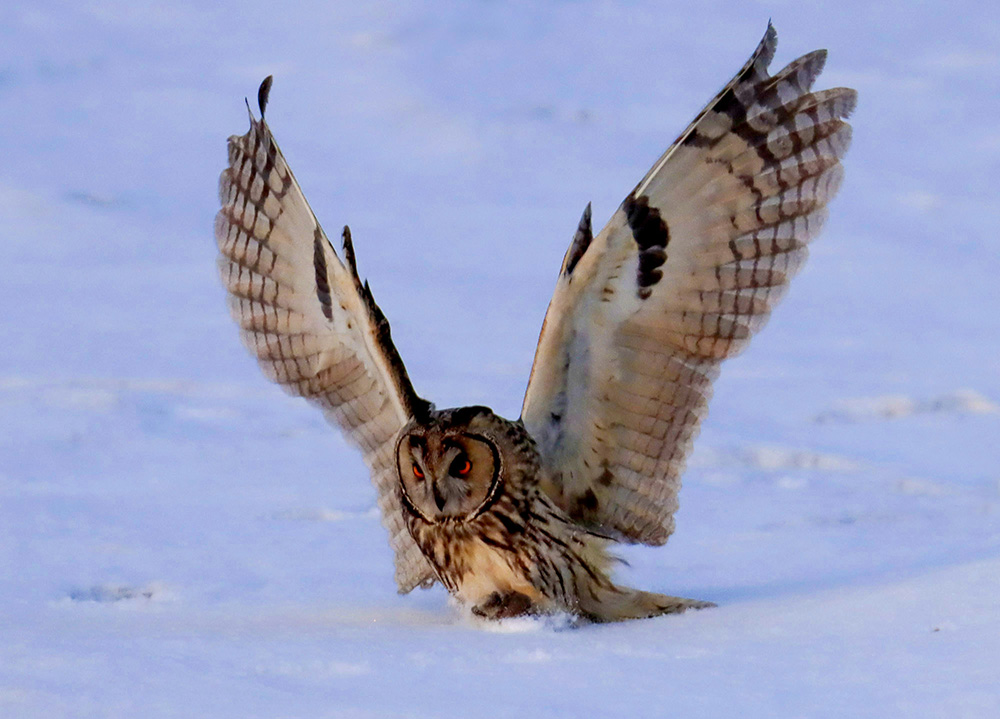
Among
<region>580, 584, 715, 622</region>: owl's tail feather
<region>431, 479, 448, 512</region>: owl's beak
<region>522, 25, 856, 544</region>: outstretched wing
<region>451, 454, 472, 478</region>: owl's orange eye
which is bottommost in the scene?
<region>580, 584, 715, 622</region>: owl's tail feather

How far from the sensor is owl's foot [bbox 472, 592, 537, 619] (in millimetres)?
3459

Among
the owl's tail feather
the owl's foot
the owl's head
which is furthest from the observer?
the owl's tail feather

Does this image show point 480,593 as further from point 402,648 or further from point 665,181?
point 665,181

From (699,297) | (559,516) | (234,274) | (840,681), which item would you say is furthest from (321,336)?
(840,681)

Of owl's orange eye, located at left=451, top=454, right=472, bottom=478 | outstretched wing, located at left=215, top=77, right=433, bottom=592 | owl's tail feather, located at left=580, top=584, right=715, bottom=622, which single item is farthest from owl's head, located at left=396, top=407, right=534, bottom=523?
owl's tail feather, located at left=580, top=584, right=715, bottom=622

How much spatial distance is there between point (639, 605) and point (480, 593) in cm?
41

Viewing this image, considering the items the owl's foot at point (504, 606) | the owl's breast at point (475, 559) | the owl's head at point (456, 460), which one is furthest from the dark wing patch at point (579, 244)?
the owl's foot at point (504, 606)

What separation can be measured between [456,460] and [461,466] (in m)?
0.02

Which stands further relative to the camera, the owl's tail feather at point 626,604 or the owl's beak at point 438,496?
the owl's tail feather at point 626,604

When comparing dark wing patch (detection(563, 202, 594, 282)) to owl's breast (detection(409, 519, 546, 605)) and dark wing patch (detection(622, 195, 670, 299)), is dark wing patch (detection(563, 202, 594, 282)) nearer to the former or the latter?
dark wing patch (detection(622, 195, 670, 299))

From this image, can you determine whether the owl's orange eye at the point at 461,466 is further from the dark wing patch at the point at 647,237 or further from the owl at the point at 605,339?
the dark wing patch at the point at 647,237

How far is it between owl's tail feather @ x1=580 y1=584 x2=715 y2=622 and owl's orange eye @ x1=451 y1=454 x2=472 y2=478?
48 cm

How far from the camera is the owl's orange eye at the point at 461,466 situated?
3369 mm

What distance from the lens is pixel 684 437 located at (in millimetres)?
Answer: 3539
